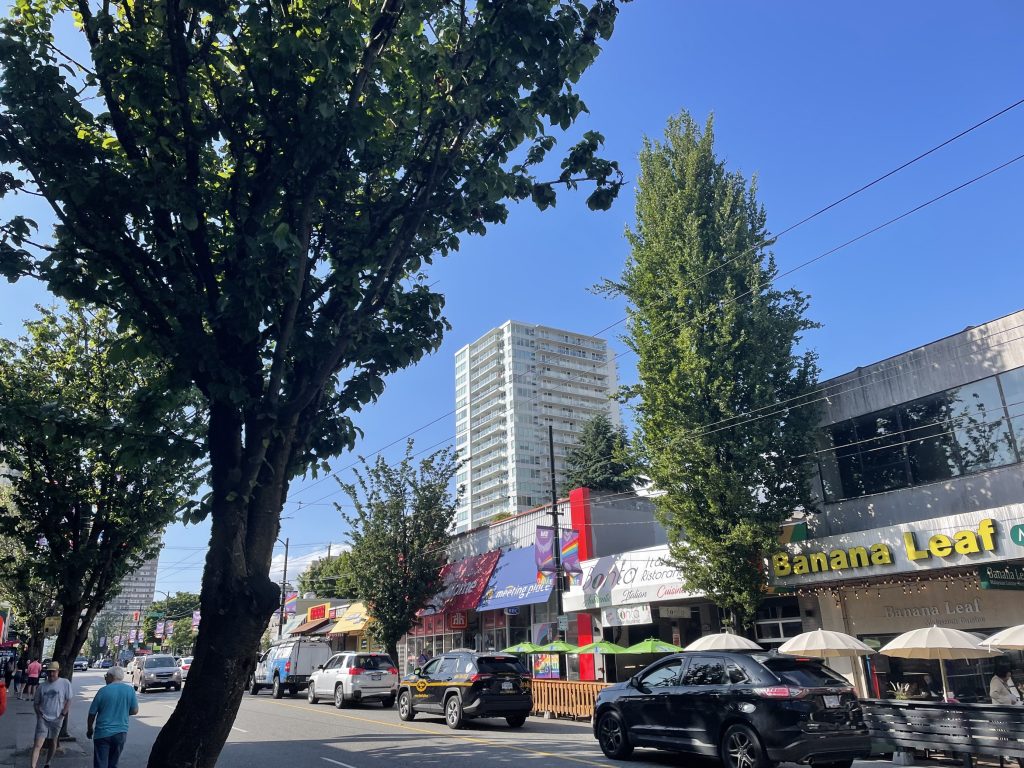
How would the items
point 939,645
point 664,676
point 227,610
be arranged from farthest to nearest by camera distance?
point 939,645
point 664,676
point 227,610

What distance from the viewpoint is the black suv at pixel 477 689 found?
56.6 ft

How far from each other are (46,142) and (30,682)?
36.9 m

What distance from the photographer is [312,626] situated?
44500 millimetres

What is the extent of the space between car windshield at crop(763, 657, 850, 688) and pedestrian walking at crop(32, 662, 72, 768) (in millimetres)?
10367

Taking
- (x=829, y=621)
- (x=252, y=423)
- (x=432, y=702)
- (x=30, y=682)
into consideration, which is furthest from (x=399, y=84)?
(x=30, y=682)

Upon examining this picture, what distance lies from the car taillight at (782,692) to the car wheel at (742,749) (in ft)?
1.73

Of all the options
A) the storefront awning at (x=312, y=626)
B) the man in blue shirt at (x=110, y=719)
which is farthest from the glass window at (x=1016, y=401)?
the storefront awning at (x=312, y=626)

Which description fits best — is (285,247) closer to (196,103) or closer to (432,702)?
(196,103)

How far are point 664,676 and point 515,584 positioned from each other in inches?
598

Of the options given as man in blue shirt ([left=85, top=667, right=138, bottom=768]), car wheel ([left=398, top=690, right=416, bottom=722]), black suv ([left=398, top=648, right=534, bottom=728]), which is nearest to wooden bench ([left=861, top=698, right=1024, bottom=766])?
black suv ([left=398, top=648, right=534, bottom=728])

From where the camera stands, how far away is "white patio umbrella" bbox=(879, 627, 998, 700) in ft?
41.5

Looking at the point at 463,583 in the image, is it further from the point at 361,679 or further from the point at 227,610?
the point at 227,610

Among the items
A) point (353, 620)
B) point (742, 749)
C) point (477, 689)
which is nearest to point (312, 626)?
point (353, 620)

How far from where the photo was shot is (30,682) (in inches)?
1355
